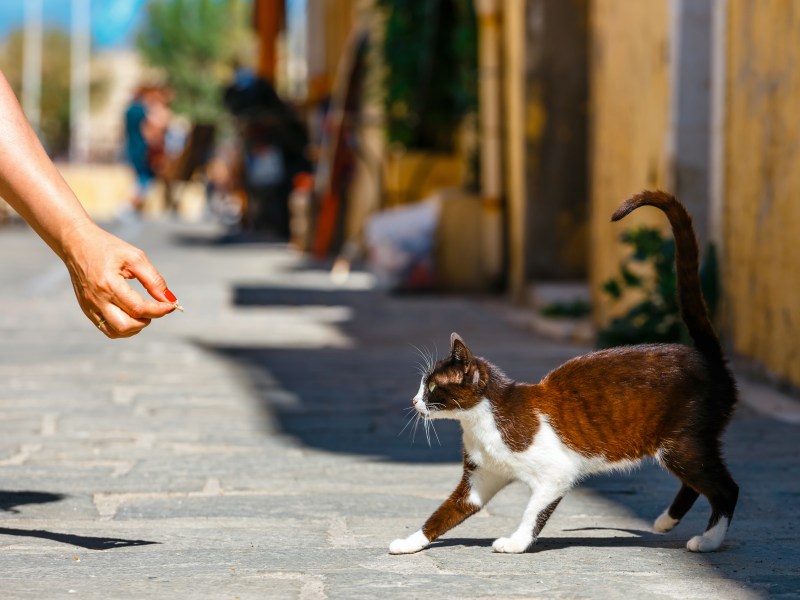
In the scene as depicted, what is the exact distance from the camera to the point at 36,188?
3.20 metres

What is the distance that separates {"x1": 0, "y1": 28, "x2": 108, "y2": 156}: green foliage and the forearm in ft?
230

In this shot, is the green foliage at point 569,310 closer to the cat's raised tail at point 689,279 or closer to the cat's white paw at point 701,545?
the cat's raised tail at point 689,279

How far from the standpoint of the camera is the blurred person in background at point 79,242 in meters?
3.02

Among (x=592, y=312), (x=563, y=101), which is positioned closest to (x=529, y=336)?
(x=592, y=312)

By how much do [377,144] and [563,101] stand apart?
6.12 meters

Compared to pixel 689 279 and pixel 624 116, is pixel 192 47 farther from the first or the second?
pixel 689 279

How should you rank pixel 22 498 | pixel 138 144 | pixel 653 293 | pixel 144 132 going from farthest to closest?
1. pixel 144 132
2. pixel 138 144
3. pixel 653 293
4. pixel 22 498

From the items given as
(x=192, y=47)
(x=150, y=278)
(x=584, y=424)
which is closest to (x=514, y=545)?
(x=584, y=424)

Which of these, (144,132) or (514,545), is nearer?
(514,545)

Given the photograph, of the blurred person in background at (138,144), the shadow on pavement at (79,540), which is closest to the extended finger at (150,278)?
the shadow on pavement at (79,540)

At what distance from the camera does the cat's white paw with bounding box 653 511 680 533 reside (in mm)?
3621

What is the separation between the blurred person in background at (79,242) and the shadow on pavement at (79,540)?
0.61 metres

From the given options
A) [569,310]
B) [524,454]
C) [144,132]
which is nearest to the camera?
[524,454]

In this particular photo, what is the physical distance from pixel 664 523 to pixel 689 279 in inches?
24.3
